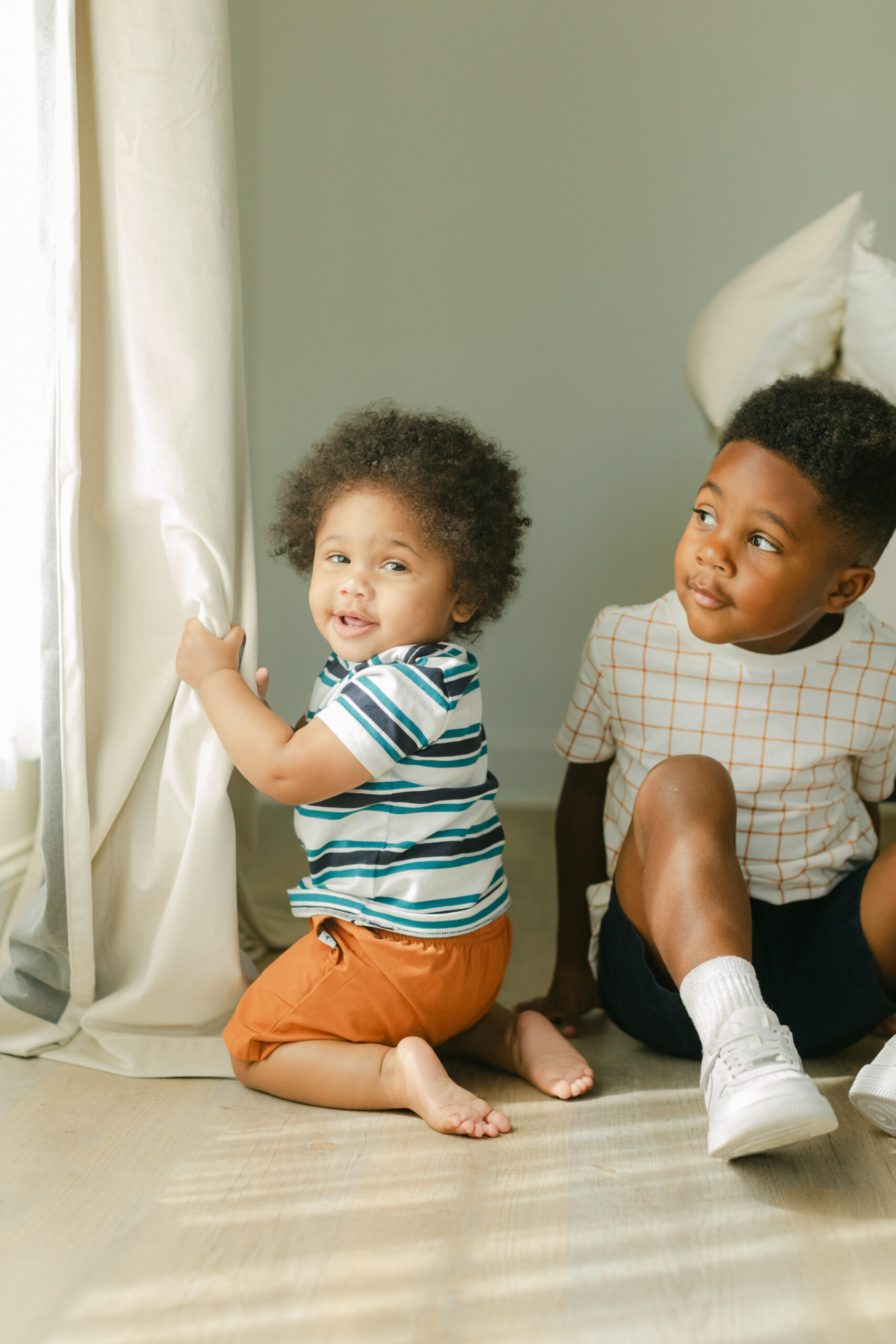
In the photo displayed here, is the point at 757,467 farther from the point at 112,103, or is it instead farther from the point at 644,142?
the point at 644,142

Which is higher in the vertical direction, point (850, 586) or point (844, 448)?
point (844, 448)

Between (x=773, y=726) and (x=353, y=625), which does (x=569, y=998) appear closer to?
(x=773, y=726)

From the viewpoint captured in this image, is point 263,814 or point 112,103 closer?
point 112,103

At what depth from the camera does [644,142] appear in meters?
2.16

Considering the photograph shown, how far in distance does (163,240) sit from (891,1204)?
3.09 feet

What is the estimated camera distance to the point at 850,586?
1048 mm

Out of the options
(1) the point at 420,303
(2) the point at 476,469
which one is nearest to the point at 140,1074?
(2) the point at 476,469

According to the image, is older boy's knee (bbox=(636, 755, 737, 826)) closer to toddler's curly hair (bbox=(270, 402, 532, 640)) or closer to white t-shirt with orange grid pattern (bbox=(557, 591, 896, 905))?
white t-shirt with orange grid pattern (bbox=(557, 591, 896, 905))

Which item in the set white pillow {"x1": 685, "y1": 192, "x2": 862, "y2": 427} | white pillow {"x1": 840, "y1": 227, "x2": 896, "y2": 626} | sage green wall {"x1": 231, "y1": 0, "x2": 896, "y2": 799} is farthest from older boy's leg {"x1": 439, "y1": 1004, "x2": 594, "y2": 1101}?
sage green wall {"x1": 231, "y1": 0, "x2": 896, "y2": 799}

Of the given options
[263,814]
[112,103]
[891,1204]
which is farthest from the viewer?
[263,814]

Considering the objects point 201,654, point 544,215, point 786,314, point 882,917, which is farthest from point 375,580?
point 544,215

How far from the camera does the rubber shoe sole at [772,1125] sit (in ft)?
2.41

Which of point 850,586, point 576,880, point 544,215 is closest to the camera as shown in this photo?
point 850,586

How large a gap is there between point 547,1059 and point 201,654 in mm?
465
